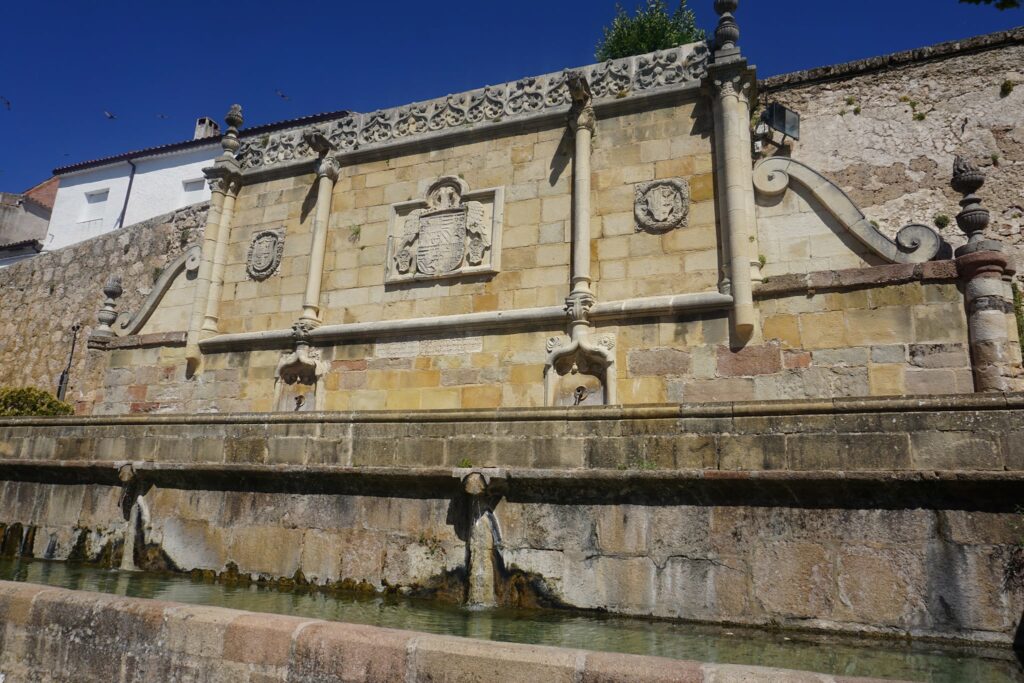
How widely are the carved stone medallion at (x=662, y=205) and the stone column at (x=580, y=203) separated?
744 mm

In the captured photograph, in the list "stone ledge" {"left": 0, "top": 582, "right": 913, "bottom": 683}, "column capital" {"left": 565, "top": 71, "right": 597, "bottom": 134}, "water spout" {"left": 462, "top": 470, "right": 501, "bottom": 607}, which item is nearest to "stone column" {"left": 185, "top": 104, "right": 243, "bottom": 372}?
"column capital" {"left": 565, "top": 71, "right": 597, "bottom": 134}

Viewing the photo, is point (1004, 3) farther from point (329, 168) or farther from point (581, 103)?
point (329, 168)

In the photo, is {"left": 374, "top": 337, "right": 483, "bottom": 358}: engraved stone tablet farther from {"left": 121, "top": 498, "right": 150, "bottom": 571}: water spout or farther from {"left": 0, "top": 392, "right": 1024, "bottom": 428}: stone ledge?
{"left": 121, "top": 498, "right": 150, "bottom": 571}: water spout

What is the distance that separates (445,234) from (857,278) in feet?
18.9

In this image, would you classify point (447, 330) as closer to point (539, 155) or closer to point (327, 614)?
point (539, 155)

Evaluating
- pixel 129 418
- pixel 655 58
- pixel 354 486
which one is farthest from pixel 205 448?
pixel 655 58

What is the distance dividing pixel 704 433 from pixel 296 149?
980 centimetres

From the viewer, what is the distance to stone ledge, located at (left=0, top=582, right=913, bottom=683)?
3.09 metres

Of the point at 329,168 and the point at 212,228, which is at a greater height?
the point at 329,168

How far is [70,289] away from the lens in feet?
63.8

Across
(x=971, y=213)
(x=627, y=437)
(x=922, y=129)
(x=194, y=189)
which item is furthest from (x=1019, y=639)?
(x=194, y=189)

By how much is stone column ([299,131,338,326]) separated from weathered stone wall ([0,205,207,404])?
7.95 meters

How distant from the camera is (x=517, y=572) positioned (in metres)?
5.52

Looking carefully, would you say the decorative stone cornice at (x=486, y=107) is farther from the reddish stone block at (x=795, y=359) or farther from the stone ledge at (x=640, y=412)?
the stone ledge at (x=640, y=412)
